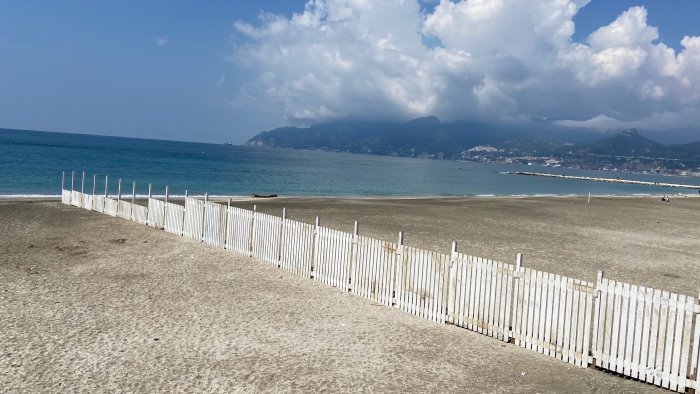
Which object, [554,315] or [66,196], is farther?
[66,196]

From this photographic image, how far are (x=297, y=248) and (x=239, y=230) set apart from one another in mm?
3360

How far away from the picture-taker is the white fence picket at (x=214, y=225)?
61.0ft

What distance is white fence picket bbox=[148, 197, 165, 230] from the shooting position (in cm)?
2198

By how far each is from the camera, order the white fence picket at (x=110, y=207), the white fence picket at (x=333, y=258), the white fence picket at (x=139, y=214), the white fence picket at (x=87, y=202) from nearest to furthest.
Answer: the white fence picket at (x=333, y=258) → the white fence picket at (x=139, y=214) → the white fence picket at (x=110, y=207) → the white fence picket at (x=87, y=202)

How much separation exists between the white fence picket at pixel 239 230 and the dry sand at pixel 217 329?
39cm

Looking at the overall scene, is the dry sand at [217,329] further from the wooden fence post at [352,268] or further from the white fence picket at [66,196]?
the white fence picket at [66,196]

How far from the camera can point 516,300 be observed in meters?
10.3

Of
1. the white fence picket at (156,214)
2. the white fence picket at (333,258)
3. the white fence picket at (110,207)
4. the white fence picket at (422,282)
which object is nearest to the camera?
the white fence picket at (422,282)

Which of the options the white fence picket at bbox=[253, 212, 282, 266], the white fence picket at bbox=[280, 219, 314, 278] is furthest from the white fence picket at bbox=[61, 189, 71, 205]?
the white fence picket at bbox=[280, 219, 314, 278]

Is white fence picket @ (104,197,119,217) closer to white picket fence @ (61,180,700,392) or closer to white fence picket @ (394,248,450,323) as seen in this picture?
white picket fence @ (61,180,700,392)

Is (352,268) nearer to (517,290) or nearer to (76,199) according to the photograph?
(517,290)

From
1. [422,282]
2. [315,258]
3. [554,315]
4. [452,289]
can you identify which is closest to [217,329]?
[315,258]

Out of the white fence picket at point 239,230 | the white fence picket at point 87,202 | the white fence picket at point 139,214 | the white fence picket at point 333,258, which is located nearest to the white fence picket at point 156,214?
the white fence picket at point 139,214

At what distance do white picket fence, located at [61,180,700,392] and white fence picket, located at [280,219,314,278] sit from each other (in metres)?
0.03
